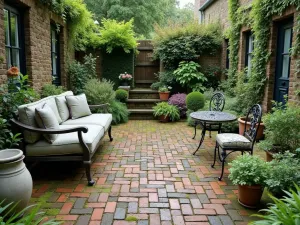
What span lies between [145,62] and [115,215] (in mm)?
7797

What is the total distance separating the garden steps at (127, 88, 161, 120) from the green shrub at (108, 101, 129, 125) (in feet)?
1.62

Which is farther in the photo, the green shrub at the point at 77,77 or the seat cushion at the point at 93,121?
the green shrub at the point at 77,77

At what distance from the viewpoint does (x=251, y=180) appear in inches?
106

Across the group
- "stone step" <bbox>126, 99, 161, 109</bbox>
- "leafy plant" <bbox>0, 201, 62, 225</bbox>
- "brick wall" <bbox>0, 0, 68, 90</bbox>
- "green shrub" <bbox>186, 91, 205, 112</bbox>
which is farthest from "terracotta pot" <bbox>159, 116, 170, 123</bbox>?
"leafy plant" <bbox>0, 201, 62, 225</bbox>

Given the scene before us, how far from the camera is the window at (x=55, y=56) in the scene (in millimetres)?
6387

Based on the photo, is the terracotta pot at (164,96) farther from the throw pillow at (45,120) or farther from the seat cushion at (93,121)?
the throw pillow at (45,120)

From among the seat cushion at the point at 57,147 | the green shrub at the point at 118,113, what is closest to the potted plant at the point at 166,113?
the green shrub at the point at 118,113

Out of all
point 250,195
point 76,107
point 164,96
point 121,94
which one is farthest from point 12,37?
point 164,96

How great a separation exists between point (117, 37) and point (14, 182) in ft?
22.6

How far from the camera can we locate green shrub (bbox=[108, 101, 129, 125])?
6984 millimetres

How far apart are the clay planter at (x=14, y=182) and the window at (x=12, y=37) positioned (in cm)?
247

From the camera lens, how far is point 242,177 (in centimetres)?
271

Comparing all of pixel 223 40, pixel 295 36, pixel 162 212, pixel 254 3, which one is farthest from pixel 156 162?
pixel 223 40

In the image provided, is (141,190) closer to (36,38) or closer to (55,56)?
(36,38)
